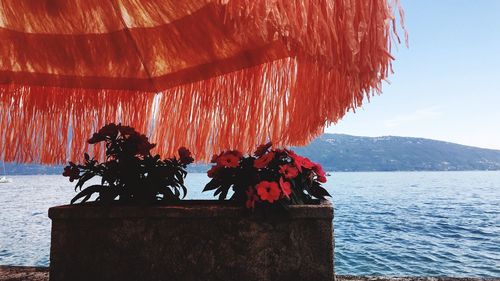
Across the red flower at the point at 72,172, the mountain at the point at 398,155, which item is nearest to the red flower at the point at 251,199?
the red flower at the point at 72,172

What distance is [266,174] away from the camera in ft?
5.52

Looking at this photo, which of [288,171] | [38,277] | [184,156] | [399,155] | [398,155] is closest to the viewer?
[288,171]

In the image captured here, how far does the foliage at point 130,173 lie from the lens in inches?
65.9

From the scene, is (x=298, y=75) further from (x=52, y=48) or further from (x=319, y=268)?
(x=52, y=48)

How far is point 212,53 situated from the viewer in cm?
172

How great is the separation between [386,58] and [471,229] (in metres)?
27.4

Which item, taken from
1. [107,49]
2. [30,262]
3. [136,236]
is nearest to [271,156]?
[136,236]

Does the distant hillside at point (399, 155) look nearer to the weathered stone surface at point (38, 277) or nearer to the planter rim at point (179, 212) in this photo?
the weathered stone surface at point (38, 277)

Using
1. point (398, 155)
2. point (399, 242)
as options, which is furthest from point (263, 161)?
point (398, 155)

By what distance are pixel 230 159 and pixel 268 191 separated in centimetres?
27

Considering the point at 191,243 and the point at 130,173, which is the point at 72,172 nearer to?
the point at 130,173

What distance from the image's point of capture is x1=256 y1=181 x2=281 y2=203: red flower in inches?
57.2

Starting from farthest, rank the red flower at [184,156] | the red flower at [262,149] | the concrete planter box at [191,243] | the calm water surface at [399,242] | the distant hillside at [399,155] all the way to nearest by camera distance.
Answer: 1. the distant hillside at [399,155]
2. the calm water surface at [399,242]
3. the red flower at [184,156]
4. the red flower at [262,149]
5. the concrete planter box at [191,243]

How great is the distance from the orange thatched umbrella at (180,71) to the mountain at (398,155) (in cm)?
16176
